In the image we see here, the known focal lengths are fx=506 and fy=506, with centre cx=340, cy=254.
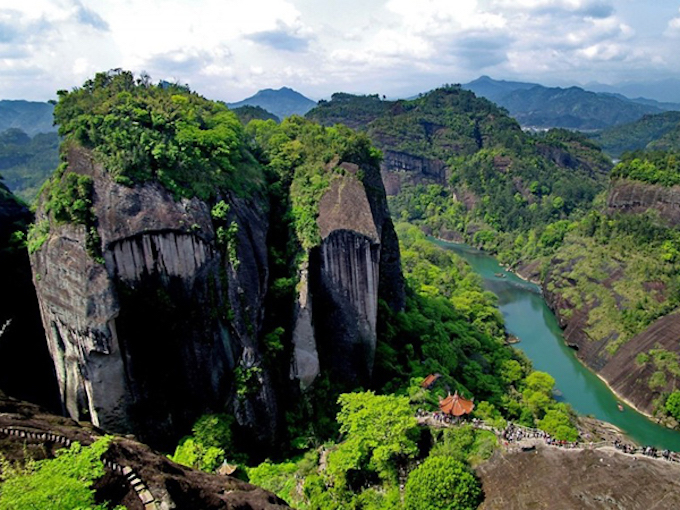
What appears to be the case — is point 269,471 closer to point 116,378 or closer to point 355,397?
point 355,397

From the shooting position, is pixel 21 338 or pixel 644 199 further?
pixel 644 199

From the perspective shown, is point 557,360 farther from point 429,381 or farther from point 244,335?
point 244,335

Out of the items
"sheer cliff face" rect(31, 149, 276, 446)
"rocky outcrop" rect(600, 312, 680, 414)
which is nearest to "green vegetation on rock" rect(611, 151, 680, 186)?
"rocky outcrop" rect(600, 312, 680, 414)

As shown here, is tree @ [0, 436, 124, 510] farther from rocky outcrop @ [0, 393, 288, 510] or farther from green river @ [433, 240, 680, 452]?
green river @ [433, 240, 680, 452]

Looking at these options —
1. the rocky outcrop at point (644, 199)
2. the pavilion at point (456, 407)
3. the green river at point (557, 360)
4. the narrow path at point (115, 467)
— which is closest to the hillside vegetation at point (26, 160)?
the green river at point (557, 360)

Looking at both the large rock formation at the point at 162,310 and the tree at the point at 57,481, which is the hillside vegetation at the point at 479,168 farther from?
the tree at the point at 57,481

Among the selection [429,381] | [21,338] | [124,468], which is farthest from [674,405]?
[21,338]
